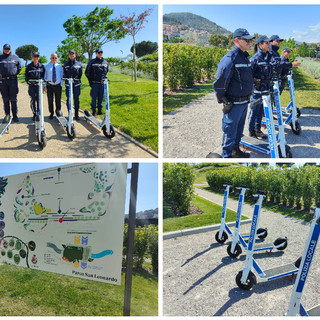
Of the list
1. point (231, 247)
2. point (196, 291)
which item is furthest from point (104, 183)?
point (231, 247)

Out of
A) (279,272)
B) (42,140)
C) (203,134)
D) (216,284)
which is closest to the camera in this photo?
(279,272)

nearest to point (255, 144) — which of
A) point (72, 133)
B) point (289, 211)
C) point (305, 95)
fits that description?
point (72, 133)

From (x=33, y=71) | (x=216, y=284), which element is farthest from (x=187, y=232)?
(x=33, y=71)

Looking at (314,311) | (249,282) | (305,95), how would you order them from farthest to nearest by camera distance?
(305,95) → (249,282) → (314,311)

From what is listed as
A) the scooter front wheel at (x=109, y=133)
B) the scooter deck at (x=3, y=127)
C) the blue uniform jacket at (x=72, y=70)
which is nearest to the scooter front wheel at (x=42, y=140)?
the scooter deck at (x=3, y=127)

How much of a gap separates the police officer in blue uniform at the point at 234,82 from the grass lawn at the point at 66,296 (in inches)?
133

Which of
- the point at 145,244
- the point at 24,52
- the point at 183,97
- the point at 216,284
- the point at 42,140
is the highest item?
the point at 24,52

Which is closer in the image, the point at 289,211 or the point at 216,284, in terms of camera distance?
the point at 216,284

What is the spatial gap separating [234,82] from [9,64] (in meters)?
5.56

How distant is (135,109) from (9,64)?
3707 millimetres

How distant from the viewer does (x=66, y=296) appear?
5129 millimetres

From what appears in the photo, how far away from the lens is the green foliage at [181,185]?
8.07m

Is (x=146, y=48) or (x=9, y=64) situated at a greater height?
(x=146, y=48)

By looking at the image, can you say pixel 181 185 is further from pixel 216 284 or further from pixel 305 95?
pixel 305 95
